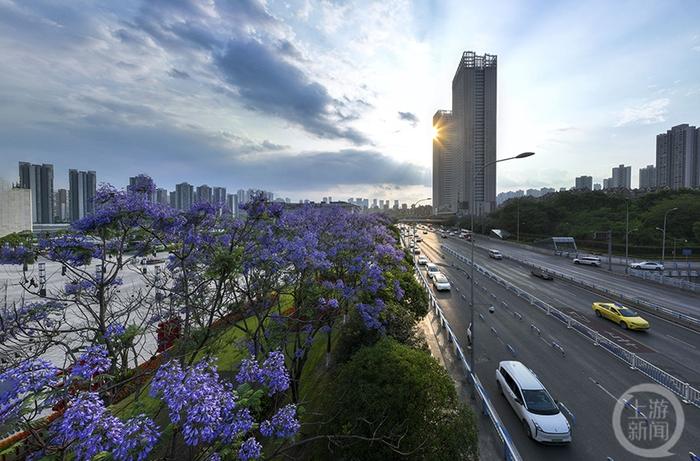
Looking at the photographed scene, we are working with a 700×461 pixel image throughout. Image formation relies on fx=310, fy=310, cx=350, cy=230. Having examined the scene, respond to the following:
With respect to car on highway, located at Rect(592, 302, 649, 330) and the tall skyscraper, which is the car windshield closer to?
car on highway, located at Rect(592, 302, 649, 330)

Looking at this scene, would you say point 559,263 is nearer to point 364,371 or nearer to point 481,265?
point 481,265

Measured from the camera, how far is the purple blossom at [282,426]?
436 cm

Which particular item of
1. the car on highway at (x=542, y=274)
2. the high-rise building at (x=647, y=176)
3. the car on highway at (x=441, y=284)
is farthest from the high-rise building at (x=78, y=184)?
the high-rise building at (x=647, y=176)

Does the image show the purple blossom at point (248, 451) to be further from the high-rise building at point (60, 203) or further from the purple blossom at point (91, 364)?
the high-rise building at point (60, 203)

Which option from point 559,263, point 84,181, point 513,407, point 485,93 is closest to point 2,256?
point 513,407

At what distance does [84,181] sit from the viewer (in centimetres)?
5891

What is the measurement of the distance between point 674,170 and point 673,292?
7553 cm

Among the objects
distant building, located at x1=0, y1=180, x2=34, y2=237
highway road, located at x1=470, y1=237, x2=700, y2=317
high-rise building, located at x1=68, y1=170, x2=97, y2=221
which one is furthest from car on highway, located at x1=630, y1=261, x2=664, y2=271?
high-rise building, located at x1=68, y1=170, x2=97, y2=221

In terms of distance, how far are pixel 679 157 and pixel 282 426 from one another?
107678 mm

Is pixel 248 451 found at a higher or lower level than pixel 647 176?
lower

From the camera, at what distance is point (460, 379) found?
12.6 meters

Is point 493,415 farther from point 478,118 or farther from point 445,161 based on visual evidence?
point 445,161

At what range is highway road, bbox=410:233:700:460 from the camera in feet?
29.0

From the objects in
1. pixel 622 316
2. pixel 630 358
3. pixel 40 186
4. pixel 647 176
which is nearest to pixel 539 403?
pixel 630 358
